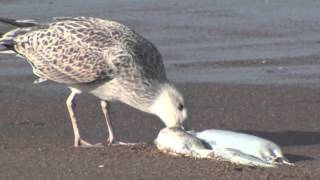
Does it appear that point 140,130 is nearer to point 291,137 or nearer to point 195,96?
point 291,137

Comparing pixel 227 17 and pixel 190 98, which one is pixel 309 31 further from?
pixel 190 98

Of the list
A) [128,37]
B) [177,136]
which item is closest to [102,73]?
[128,37]

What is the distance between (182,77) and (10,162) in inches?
197

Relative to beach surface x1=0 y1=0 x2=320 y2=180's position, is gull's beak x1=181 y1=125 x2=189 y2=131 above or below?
above

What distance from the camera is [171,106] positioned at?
984 centimetres

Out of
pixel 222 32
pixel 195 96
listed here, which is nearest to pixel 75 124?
pixel 195 96

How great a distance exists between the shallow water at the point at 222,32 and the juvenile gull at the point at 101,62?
125 inches

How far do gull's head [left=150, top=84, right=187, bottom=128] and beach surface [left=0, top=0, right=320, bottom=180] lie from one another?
0.58 ft

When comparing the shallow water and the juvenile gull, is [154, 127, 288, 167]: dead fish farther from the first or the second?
the shallow water

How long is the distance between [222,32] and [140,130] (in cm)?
616

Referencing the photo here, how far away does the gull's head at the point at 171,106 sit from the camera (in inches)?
388

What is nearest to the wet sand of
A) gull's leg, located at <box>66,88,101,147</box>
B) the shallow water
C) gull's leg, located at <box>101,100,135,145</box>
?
gull's leg, located at <box>66,88,101,147</box>

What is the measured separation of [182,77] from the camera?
538 inches

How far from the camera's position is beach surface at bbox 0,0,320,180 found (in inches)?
347
